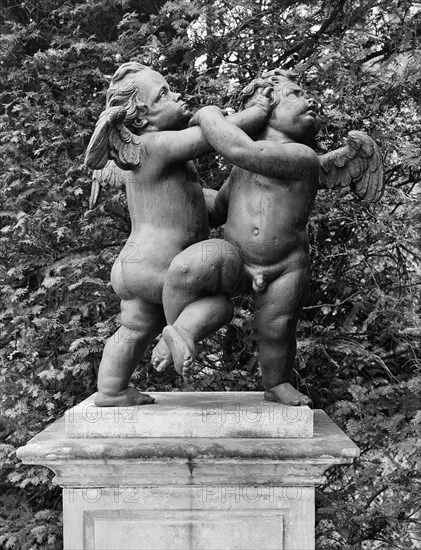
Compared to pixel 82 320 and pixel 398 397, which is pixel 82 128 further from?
pixel 398 397

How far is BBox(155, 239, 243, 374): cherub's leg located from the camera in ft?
6.47

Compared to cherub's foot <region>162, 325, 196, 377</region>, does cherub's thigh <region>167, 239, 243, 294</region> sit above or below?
above

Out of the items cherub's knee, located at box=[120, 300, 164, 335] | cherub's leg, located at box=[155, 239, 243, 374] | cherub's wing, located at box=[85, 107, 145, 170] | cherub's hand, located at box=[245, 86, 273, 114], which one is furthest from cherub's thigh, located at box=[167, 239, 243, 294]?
cherub's hand, located at box=[245, 86, 273, 114]

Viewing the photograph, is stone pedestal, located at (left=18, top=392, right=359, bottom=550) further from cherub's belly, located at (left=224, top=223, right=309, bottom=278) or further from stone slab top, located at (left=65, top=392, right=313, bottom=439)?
cherub's belly, located at (left=224, top=223, right=309, bottom=278)

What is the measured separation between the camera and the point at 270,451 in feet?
6.08

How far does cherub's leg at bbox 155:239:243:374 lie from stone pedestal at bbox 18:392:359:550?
244 millimetres

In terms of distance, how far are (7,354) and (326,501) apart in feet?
6.62

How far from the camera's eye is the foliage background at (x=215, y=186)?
3645 millimetres

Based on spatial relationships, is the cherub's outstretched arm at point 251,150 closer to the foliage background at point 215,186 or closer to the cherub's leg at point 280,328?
the cherub's leg at point 280,328

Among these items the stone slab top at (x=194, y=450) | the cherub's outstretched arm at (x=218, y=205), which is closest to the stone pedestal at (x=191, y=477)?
Answer: the stone slab top at (x=194, y=450)

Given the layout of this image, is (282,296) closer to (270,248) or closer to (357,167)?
(270,248)

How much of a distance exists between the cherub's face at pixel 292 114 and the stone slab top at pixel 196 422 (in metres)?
0.86

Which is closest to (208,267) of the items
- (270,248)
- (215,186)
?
(270,248)

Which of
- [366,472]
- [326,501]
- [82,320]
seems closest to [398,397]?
[366,472]
